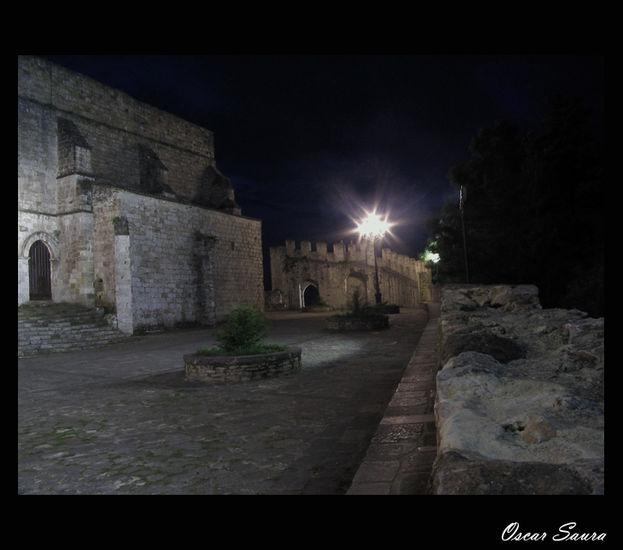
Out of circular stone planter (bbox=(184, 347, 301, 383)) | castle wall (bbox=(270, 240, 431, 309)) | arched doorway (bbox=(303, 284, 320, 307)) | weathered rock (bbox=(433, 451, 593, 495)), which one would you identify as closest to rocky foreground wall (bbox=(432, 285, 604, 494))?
weathered rock (bbox=(433, 451, 593, 495))

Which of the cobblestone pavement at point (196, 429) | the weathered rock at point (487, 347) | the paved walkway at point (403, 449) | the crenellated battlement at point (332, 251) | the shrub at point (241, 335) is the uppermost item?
the crenellated battlement at point (332, 251)

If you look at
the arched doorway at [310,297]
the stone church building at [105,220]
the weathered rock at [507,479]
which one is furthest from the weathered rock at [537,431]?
the arched doorway at [310,297]

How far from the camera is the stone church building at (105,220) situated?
639 inches

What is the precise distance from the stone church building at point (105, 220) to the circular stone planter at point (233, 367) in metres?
9.93

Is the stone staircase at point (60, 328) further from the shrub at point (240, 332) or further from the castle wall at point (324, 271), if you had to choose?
the castle wall at point (324, 271)

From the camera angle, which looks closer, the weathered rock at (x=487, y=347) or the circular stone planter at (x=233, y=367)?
the weathered rock at (x=487, y=347)

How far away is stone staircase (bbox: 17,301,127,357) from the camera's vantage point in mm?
12445

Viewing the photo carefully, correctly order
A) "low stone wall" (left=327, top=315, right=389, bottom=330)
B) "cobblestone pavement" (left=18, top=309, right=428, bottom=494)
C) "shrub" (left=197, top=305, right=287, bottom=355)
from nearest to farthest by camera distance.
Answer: "cobblestone pavement" (left=18, top=309, right=428, bottom=494)
"shrub" (left=197, top=305, right=287, bottom=355)
"low stone wall" (left=327, top=315, right=389, bottom=330)

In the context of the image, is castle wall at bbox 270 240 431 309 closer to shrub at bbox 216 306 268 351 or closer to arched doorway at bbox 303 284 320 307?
arched doorway at bbox 303 284 320 307

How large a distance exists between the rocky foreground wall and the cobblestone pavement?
1.19 meters

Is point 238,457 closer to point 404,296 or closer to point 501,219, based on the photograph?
point 501,219

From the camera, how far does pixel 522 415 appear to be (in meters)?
2.00

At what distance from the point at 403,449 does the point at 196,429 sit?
7.21ft
